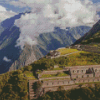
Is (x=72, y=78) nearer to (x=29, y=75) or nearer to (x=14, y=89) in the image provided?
(x=29, y=75)

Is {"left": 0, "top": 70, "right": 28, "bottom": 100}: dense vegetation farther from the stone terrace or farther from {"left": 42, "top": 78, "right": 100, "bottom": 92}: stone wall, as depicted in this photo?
{"left": 42, "top": 78, "right": 100, "bottom": 92}: stone wall

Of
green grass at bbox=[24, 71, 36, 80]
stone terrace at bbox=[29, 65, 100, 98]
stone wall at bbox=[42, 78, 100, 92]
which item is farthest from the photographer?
green grass at bbox=[24, 71, 36, 80]

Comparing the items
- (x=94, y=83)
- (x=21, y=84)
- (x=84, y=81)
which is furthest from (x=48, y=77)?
(x=94, y=83)

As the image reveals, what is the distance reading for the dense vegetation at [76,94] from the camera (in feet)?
122

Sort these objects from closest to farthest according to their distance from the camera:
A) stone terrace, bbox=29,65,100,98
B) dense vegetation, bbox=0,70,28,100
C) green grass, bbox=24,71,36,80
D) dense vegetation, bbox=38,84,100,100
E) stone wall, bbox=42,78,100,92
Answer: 1. dense vegetation, bbox=38,84,100,100
2. dense vegetation, bbox=0,70,28,100
3. stone wall, bbox=42,78,100,92
4. stone terrace, bbox=29,65,100,98
5. green grass, bbox=24,71,36,80

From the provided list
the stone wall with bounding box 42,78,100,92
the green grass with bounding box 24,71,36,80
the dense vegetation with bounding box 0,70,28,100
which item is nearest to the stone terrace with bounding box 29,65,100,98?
the stone wall with bounding box 42,78,100,92

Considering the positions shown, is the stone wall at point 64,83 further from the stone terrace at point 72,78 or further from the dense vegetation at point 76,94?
the dense vegetation at point 76,94

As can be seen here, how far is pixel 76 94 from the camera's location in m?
39.0

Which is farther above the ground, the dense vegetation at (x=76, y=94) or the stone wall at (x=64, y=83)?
the stone wall at (x=64, y=83)

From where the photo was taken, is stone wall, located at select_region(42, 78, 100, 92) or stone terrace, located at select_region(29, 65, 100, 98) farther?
stone terrace, located at select_region(29, 65, 100, 98)

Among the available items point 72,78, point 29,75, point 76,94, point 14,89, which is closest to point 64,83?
point 72,78

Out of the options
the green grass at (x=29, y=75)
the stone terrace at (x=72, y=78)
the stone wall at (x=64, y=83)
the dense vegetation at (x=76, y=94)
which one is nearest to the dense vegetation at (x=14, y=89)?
the stone terrace at (x=72, y=78)

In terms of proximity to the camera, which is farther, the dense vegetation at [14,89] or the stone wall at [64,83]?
the stone wall at [64,83]

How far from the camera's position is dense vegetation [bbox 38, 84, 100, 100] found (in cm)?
3722
